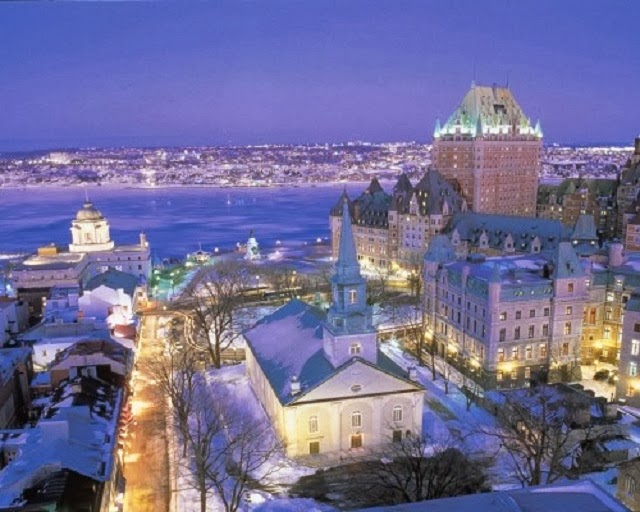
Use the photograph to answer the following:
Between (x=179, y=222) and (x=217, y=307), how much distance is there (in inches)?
3788

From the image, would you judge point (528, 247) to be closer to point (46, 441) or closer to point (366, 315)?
point (366, 315)

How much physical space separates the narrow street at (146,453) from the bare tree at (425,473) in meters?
11.2

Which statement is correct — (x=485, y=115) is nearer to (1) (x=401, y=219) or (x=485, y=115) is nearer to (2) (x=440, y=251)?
(1) (x=401, y=219)

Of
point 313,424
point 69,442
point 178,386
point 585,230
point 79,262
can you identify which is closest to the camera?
point 69,442

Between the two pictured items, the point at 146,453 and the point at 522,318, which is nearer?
the point at 146,453

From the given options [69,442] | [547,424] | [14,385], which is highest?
[69,442]

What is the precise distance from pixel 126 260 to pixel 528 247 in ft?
174

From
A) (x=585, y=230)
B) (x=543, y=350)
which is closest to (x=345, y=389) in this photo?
(x=543, y=350)

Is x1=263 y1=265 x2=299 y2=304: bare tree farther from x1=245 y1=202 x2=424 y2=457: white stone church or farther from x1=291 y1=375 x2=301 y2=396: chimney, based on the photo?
x1=291 y1=375 x2=301 y2=396: chimney

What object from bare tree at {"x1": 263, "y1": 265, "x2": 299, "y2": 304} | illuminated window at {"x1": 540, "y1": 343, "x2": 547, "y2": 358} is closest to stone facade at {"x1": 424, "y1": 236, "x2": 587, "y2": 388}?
illuminated window at {"x1": 540, "y1": 343, "x2": 547, "y2": 358}

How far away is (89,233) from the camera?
290 feet

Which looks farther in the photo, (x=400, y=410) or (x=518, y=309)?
(x=518, y=309)

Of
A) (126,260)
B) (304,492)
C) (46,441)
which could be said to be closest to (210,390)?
(304,492)

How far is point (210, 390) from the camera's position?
4703 centimetres
